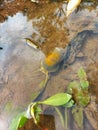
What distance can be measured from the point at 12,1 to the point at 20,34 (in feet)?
1.54

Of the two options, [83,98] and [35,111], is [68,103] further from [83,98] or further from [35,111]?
[35,111]

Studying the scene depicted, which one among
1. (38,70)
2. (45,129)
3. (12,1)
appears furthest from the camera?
(12,1)

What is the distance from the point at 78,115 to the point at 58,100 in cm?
13

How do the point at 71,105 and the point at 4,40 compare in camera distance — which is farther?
the point at 4,40

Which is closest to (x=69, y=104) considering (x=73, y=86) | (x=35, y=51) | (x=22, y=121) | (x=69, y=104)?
(x=69, y=104)

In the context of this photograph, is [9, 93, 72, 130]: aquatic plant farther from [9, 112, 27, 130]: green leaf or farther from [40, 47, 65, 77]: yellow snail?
[40, 47, 65, 77]: yellow snail

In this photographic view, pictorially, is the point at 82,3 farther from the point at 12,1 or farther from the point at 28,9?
the point at 12,1

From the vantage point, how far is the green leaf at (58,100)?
1.33 m

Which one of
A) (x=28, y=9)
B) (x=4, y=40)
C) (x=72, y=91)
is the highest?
(x=28, y=9)

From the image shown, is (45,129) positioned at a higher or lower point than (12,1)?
lower

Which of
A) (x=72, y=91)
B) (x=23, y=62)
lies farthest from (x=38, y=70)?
(x=72, y=91)

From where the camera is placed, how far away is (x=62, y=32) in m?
1.74

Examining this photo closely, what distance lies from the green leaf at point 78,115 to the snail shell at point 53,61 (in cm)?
29

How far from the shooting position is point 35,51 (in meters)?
1.67
